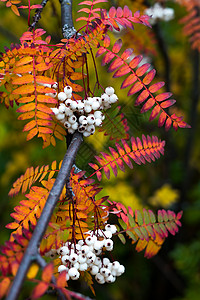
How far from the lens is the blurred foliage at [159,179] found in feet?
7.91

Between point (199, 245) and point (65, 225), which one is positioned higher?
point (65, 225)

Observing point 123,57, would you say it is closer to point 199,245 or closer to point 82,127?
point 82,127

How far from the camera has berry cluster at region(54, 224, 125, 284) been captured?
2.02ft

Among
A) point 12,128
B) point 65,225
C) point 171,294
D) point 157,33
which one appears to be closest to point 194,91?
point 157,33

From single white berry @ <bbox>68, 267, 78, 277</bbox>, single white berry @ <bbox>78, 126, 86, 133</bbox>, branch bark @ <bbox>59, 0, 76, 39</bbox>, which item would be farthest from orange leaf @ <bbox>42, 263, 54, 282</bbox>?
branch bark @ <bbox>59, 0, 76, 39</bbox>

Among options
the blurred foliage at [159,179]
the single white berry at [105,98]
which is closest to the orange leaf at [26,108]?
the single white berry at [105,98]

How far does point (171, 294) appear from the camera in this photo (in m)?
3.26

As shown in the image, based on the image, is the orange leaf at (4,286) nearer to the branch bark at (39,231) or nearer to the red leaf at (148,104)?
the branch bark at (39,231)

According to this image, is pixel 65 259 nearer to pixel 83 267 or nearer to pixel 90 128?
pixel 83 267

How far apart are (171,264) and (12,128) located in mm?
2044

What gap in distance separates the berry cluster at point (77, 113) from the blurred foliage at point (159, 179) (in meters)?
1.45

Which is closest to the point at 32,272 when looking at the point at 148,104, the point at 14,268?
the point at 14,268

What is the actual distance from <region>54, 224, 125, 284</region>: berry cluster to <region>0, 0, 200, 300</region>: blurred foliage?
144 centimetres

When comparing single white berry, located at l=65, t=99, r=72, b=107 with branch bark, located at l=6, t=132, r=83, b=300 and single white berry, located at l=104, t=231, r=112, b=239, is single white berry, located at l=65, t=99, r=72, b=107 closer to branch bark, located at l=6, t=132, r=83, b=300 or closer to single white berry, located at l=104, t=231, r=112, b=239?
branch bark, located at l=6, t=132, r=83, b=300
